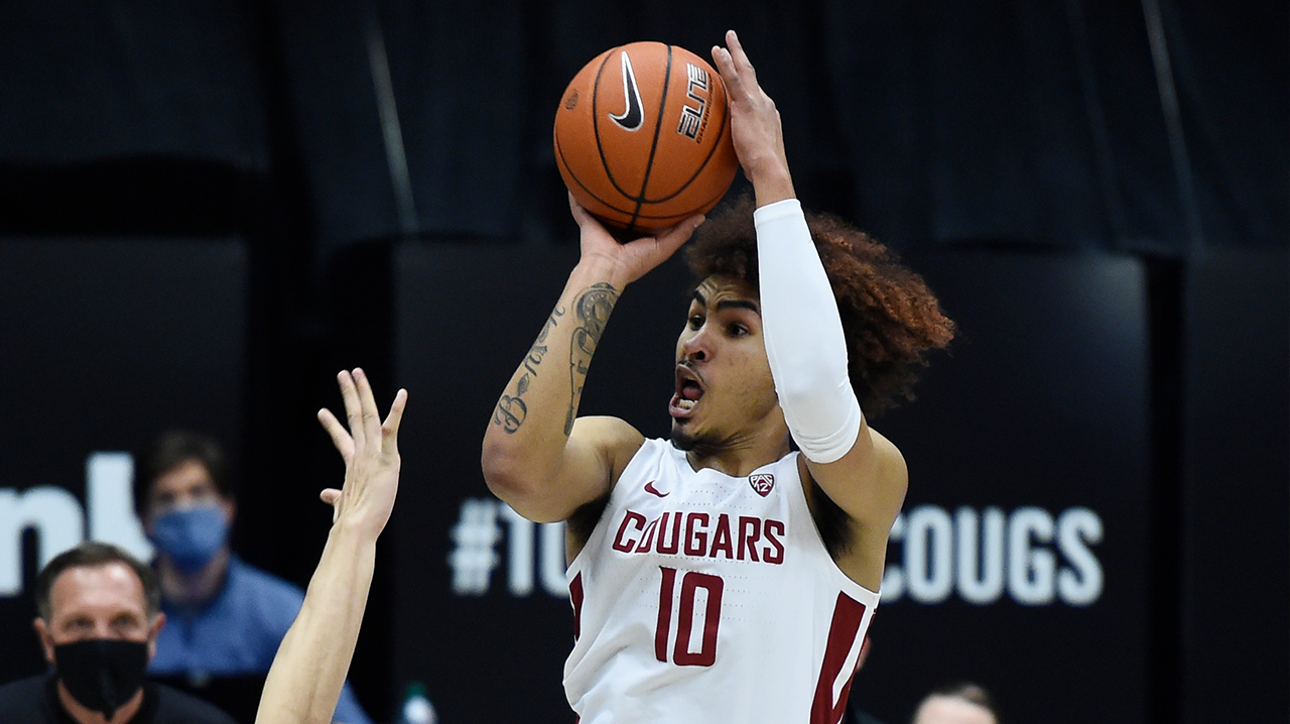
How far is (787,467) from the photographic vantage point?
8.30ft

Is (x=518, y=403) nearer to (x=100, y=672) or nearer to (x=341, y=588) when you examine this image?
(x=341, y=588)

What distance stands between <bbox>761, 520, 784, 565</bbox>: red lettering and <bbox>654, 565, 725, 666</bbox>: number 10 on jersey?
0.09m

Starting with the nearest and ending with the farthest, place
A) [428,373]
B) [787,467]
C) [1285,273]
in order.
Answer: [787,467], [428,373], [1285,273]

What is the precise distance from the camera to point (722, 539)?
2416 mm

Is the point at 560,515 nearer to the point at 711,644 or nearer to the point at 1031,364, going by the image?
the point at 711,644

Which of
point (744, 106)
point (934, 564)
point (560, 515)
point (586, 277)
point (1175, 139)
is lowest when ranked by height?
point (934, 564)

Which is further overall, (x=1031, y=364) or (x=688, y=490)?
(x=1031, y=364)

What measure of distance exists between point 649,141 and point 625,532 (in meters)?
0.67

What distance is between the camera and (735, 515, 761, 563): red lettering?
2402 mm

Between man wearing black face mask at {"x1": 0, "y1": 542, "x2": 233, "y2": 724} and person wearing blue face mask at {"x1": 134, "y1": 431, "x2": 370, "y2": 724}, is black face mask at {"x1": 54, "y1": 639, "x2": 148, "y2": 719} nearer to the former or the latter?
man wearing black face mask at {"x1": 0, "y1": 542, "x2": 233, "y2": 724}

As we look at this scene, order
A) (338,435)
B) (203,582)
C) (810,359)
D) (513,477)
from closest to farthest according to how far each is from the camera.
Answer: (338,435) → (810,359) → (513,477) → (203,582)

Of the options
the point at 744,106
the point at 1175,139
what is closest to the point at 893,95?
the point at 1175,139

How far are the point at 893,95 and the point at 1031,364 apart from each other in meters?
1.07

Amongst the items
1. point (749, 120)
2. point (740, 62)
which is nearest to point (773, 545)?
point (749, 120)
